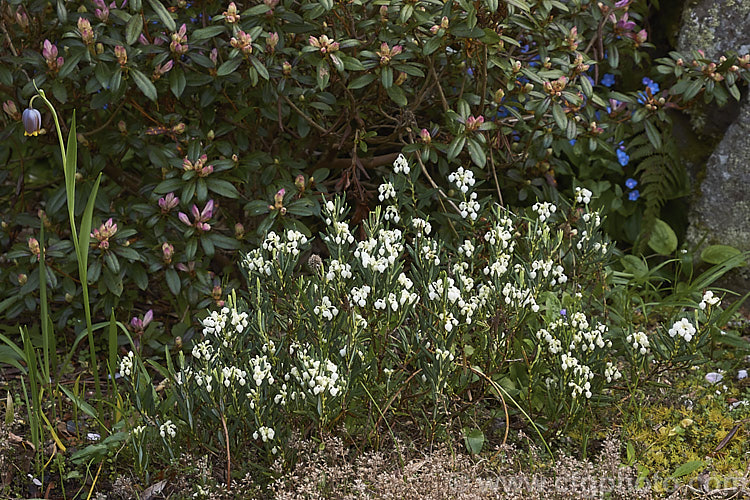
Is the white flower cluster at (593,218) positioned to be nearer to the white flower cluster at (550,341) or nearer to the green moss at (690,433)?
the white flower cluster at (550,341)

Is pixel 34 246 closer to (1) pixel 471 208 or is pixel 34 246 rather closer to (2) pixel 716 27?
(1) pixel 471 208

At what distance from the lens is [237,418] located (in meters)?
2.09

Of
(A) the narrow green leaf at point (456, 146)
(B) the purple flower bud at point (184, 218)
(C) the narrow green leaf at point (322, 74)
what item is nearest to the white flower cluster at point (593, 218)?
(A) the narrow green leaf at point (456, 146)

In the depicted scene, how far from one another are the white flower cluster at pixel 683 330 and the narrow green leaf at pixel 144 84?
1.75m

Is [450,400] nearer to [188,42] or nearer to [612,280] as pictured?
[612,280]

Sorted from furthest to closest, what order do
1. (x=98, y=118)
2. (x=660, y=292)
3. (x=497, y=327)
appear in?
1. (x=660, y=292)
2. (x=98, y=118)
3. (x=497, y=327)

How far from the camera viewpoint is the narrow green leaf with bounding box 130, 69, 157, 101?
2.54 metres

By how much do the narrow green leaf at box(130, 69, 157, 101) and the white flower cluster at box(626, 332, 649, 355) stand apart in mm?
1682

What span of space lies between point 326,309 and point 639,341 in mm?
931

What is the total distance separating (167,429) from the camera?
2094mm

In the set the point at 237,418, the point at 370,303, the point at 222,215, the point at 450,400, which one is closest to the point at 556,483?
the point at 450,400

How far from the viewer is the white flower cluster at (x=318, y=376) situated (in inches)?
76.7

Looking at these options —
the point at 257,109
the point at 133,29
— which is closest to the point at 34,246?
the point at 133,29

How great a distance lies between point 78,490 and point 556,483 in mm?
1319
